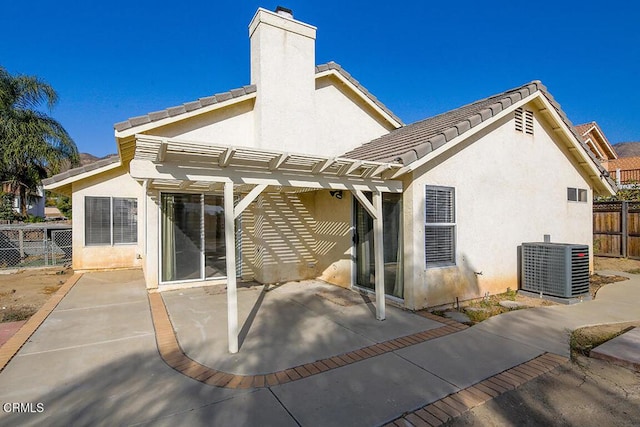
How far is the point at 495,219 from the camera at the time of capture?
7.91 metres

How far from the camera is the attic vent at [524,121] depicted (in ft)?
27.7

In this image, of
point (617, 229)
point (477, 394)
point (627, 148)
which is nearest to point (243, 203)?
point (477, 394)

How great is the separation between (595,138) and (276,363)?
31.3 metres

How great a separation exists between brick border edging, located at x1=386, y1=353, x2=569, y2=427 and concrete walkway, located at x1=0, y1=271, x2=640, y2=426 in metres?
0.02

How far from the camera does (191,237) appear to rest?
9008 mm

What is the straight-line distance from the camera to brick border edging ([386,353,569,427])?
127 inches

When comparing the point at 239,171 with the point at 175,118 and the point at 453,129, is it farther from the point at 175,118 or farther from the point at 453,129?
the point at 453,129

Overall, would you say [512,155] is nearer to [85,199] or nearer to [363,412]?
[363,412]

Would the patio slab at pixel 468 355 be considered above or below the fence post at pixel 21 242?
below

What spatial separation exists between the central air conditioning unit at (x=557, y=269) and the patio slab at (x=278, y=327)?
142 inches

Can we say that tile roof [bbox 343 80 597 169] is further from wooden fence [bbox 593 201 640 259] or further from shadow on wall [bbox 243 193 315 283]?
wooden fence [bbox 593 201 640 259]

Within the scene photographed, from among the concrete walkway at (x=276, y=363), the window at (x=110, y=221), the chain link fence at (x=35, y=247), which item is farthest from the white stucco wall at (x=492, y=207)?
the chain link fence at (x=35, y=247)

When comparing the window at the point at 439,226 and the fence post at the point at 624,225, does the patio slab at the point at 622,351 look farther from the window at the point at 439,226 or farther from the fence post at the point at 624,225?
the fence post at the point at 624,225

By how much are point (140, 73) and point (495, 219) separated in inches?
737
